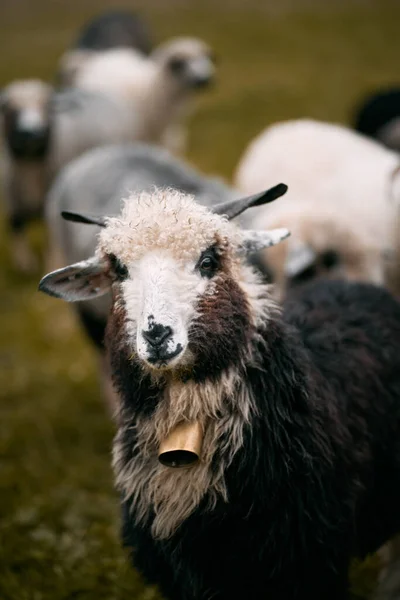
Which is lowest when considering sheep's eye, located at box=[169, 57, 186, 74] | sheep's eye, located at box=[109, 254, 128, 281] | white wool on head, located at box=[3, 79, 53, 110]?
sheep's eye, located at box=[109, 254, 128, 281]

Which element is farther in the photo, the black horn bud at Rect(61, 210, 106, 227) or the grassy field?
the grassy field

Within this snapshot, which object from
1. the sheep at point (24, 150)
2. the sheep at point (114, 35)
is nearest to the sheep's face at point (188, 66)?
the sheep at point (24, 150)

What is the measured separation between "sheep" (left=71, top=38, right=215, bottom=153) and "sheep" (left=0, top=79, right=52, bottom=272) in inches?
47.3

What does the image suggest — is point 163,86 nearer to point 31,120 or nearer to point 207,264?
point 31,120

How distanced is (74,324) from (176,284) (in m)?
5.31

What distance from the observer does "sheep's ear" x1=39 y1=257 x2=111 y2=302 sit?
2.91m

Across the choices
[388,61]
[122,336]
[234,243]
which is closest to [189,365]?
[122,336]

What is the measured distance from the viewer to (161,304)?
8.01ft

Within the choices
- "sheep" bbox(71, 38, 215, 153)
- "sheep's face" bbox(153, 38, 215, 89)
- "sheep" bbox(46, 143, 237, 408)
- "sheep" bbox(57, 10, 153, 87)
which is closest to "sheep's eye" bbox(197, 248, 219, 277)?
"sheep" bbox(46, 143, 237, 408)

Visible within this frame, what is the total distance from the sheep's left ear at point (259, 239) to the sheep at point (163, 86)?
635 cm

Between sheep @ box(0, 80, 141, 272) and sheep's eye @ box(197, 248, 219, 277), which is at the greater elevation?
sheep @ box(0, 80, 141, 272)

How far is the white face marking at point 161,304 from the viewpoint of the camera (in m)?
2.39

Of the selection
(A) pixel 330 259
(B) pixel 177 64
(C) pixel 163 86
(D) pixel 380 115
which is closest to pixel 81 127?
(C) pixel 163 86

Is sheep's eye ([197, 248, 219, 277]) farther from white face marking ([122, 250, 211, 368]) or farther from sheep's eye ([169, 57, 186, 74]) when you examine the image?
sheep's eye ([169, 57, 186, 74])
